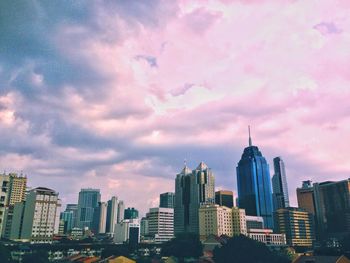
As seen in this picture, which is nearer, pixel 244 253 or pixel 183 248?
pixel 244 253

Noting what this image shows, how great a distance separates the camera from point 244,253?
13625 centimetres

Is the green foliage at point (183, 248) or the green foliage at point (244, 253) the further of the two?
the green foliage at point (183, 248)

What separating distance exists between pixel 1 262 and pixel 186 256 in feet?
255

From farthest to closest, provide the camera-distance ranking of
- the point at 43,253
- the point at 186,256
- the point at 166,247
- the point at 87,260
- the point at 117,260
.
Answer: the point at 166,247 → the point at 186,256 → the point at 43,253 → the point at 87,260 → the point at 117,260

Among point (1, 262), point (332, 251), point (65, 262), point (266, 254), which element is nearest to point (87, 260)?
point (65, 262)

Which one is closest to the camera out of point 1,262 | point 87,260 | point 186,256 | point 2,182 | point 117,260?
point 2,182

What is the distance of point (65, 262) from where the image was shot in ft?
479

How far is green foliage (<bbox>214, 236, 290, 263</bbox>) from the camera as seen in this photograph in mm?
135625

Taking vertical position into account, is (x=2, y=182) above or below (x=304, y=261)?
above

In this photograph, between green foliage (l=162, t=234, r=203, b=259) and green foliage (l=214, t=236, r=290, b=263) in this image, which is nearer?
green foliage (l=214, t=236, r=290, b=263)

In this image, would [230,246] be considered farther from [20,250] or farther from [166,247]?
[20,250]

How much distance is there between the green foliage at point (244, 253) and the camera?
445 ft

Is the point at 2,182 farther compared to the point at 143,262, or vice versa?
the point at 143,262

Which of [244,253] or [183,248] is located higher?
[183,248]
